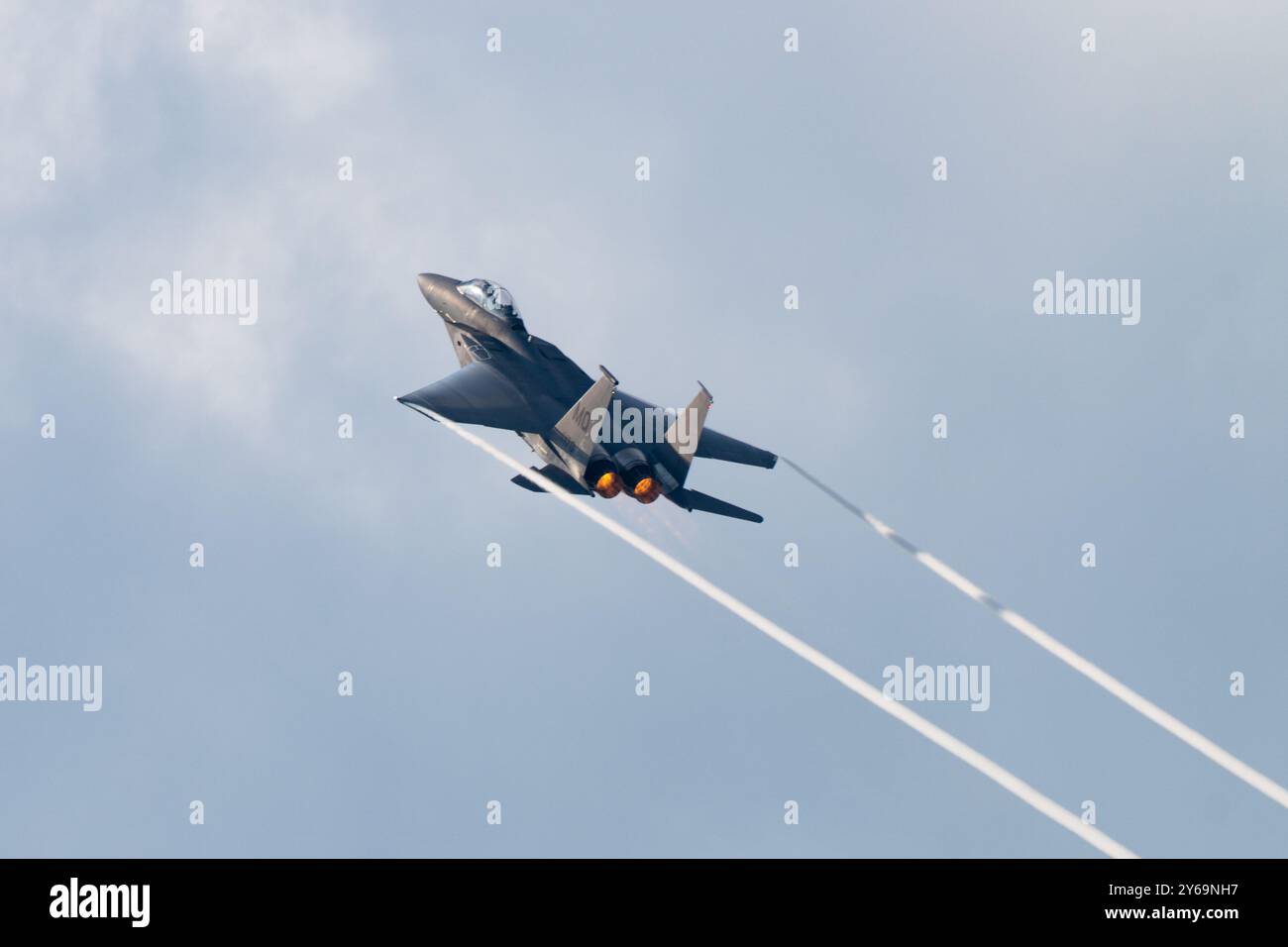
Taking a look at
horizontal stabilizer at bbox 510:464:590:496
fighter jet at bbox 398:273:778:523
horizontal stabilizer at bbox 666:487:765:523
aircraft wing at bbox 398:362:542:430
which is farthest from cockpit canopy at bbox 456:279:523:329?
horizontal stabilizer at bbox 666:487:765:523

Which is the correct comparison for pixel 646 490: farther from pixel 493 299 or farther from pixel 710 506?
pixel 493 299


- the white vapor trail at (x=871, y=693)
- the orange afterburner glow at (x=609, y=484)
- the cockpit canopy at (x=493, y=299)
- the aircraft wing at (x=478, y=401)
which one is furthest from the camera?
the cockpit canopy at (x=493, y=299)

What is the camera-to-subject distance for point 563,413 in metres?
56.5

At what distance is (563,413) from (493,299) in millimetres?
6748

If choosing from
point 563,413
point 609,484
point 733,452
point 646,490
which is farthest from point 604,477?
point 733,452

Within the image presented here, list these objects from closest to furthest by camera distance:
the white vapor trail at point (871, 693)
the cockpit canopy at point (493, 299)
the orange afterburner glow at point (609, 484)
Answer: the white vapor trail at point (871, 693) → the orange afterburner glow at point (609, 484) → the cockpit canopy at point (493, 299)

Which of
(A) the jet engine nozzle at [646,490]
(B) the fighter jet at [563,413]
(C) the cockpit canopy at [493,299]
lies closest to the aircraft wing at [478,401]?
(B) the fighter jet at [563,413]

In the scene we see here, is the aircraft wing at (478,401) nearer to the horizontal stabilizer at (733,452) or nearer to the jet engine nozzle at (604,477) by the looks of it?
the jet engine nozzle at (604,477)

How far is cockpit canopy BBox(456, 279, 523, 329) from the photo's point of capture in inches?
2386

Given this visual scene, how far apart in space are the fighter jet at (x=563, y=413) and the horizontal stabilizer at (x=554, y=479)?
0.03 meters

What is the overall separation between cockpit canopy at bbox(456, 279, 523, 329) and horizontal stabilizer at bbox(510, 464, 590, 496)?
22.5 ft

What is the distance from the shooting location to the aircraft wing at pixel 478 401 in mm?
55469

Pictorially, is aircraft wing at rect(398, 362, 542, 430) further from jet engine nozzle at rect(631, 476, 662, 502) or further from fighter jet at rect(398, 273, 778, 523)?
jet engine nozzle at rect(631, 476, 662, 502)
